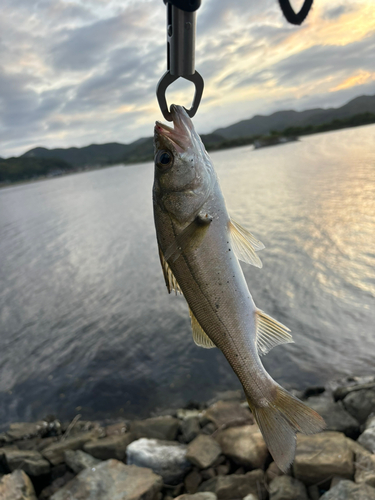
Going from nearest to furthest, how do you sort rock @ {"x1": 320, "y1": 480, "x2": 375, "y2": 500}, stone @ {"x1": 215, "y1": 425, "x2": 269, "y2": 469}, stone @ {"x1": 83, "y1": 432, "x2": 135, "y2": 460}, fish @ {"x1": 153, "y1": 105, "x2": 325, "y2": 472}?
1. fish @ {"x1": 153, "y1": 105, "x2": 325, "y2": 472}
2. rock @ {"x1": 320, "y1": 480, "x2": 375, "y2": 500}
3. stone @ {"x1": 215, "y1": 425, "x2": 269, "y2": 469}
4. stone @ {"x1": 83, "y1": 432, "x2": 135, "y2": 460}

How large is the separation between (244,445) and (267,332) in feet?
15.5

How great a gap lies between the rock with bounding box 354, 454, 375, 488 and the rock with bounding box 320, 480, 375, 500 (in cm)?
26

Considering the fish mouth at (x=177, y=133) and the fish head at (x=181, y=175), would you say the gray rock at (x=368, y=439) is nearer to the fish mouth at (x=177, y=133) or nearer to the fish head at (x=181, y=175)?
the fish head at (x=181, y=175)

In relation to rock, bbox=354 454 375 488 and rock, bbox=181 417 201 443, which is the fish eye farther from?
rock, bbox=181 417 201 443

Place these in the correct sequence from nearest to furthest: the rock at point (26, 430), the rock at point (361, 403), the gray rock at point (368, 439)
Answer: the gray rock at point (368, 439) < the rock at point (361, 403) < the rock at point (26, 430)

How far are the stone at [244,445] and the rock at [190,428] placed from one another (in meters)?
0.57

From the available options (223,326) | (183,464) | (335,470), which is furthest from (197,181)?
(183,464)

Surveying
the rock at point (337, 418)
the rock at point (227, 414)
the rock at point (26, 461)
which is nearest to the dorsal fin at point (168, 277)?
the rock at point (337, 418)

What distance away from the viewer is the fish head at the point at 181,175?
2260mm

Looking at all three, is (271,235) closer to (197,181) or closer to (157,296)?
(157,296)

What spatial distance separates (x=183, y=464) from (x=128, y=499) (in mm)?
1273

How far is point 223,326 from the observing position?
2396mm

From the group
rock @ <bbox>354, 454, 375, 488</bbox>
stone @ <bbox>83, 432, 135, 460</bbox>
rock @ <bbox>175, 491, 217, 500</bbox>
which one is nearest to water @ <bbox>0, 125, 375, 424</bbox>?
stone @ <bbox>83, 432, 135, 460</bbox>

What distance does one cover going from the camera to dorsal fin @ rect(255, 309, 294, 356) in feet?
8.29
